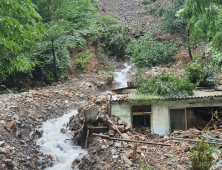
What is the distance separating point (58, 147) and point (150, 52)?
1635 cm

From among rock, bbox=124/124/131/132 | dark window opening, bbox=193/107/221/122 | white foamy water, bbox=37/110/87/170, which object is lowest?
white foamy water, bbox=37/110/87/170

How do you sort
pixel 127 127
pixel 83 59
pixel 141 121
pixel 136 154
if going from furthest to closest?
1. pixel 83 59
2. pixel 141 121
3. pixel 127 127
4. pixel 136 154

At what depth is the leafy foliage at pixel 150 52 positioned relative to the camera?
21531 mm

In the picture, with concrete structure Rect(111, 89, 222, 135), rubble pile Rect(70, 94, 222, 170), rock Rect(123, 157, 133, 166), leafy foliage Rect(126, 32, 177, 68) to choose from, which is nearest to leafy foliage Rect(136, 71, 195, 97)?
concrete structure Rect(111, 89, 222, 135)

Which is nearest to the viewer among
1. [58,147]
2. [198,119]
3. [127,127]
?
[127,127]

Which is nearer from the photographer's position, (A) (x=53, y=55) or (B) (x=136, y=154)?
(B) (x=136, y=154)

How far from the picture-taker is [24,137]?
28.3 feet

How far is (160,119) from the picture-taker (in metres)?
8.92

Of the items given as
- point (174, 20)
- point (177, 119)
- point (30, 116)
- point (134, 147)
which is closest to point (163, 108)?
point (177, 119)

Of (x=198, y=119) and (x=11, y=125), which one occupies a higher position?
(x=11, y=125)

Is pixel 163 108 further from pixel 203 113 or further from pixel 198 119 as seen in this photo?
pixel 203 113

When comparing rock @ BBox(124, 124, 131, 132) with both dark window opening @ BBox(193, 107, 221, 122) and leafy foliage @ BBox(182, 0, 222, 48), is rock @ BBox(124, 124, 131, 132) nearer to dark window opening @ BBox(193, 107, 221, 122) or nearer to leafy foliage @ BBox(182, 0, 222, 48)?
dark window opening @ BBox(193, 107, 221, 122)

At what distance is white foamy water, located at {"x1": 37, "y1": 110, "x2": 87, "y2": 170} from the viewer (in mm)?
8026

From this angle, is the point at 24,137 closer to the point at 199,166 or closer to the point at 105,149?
the point at 105,149
